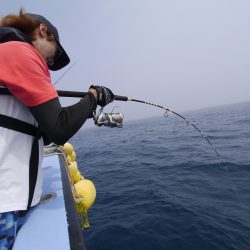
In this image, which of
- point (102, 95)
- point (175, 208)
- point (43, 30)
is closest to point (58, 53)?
point (43, 30)

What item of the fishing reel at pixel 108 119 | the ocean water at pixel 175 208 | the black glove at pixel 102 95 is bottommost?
the ocean water at pixel 175 208

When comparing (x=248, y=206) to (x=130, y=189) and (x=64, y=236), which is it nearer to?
(x=130, y=189)

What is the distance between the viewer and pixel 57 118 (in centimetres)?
145

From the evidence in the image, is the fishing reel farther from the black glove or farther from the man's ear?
the man's ear

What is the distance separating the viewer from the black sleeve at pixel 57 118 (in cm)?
141

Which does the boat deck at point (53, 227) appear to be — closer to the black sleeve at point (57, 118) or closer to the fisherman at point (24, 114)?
the fisherman at point (24, 114)

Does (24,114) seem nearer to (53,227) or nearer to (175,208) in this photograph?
(53,227)

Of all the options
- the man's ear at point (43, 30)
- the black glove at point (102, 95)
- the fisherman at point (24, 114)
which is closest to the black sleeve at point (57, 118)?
the fisherman at point (24, 114)

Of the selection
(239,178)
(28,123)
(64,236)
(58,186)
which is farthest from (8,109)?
(239,178)

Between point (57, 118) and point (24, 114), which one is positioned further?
point (24, 114)

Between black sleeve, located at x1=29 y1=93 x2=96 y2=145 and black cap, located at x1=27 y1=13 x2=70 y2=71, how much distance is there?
633 millimetres

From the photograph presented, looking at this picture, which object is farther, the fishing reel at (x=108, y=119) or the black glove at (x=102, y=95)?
the fishing reel at (x=108, y=119)

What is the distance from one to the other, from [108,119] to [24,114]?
1.43 m

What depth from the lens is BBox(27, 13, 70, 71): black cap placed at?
180 cm
